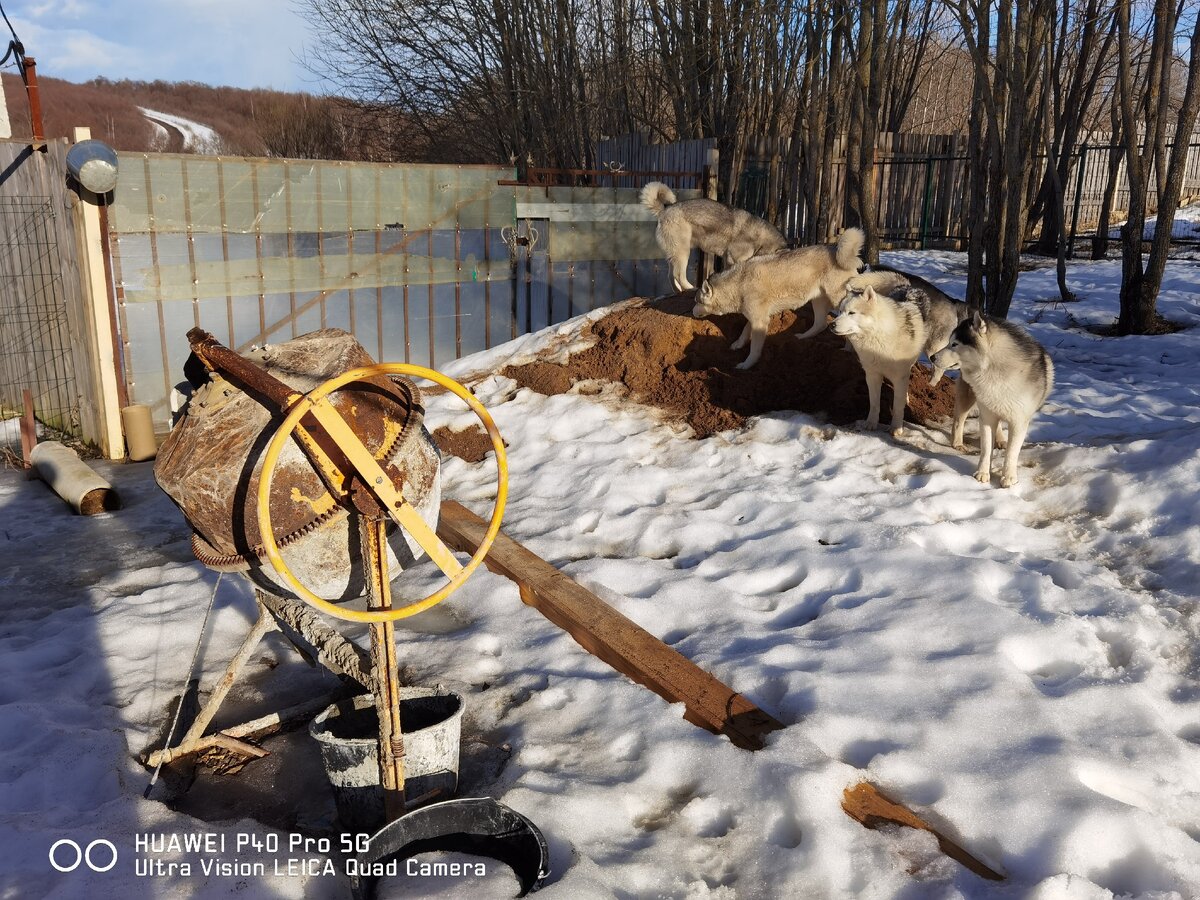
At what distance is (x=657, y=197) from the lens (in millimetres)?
10617

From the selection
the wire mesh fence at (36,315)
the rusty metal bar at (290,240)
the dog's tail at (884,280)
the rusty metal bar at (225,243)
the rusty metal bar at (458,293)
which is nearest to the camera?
the dog's tail at (884,280)

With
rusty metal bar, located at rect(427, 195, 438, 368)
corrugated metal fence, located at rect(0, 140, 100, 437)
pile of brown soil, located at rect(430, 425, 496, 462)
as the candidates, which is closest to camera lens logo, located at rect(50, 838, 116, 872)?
pile of brown soil, located at rect(430, 425, 496, 462)

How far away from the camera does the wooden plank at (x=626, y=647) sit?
12.1 ft

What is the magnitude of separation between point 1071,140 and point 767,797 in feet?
54.3

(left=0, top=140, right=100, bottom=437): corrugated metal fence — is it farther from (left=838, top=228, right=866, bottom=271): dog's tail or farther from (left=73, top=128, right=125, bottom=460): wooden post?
(left=838, top=228, right=866, bottom=271): dog's tail

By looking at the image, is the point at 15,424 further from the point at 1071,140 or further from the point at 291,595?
the point at 1071,140

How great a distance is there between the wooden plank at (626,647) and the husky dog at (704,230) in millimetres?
5664

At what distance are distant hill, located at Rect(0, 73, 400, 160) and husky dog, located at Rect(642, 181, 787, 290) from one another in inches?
599

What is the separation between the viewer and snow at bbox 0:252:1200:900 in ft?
9.64

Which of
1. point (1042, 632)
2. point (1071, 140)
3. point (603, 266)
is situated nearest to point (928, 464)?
point (1042, 632)

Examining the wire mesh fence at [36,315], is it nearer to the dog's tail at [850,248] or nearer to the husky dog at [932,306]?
the dog's tail at [850,248]

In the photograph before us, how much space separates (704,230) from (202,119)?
43.4 m

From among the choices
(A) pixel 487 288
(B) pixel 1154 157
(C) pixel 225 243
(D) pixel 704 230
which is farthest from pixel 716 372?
(B) pixel 1154 157

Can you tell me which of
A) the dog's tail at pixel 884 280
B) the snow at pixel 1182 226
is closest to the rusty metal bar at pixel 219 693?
the dog's tail at pixel 884 280
